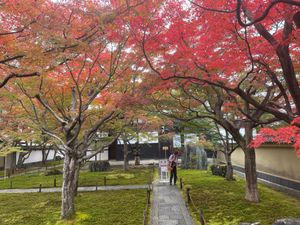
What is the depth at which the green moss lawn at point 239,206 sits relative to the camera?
8102mm

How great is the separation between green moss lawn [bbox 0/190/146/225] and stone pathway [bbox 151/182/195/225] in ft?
1.73

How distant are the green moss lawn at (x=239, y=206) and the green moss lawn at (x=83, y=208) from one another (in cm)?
241

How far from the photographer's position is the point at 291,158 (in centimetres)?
A: 1146

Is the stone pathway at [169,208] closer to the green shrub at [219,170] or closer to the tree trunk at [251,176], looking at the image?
the tree trunk at [251,176]

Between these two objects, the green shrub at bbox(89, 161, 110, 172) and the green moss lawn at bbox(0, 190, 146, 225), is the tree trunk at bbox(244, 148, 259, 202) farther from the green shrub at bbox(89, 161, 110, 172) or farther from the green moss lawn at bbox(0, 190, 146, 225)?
the green shrub at bbox(89, 161, 110, 172)

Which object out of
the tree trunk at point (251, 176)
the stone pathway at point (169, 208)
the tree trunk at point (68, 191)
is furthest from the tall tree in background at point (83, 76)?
the tree trunk at point (251, 176)

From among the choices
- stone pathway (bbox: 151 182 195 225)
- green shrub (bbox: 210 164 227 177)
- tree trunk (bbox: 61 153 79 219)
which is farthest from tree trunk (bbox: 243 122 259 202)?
green shrub (bbox: 210 164 227 177)

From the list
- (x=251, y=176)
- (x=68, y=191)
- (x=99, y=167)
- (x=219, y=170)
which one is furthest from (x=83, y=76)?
(x=99, y=167)

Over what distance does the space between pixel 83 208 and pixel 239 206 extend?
601cm

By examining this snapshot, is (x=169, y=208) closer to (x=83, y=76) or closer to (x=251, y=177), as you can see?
(x=251, y=177)

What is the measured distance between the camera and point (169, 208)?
30.9 feet

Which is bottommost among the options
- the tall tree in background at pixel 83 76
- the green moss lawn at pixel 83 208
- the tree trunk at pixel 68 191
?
the green moss lawn at pixel 83 208

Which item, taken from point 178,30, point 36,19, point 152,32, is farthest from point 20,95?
point 178,30

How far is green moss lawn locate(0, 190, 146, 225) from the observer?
835 cm
